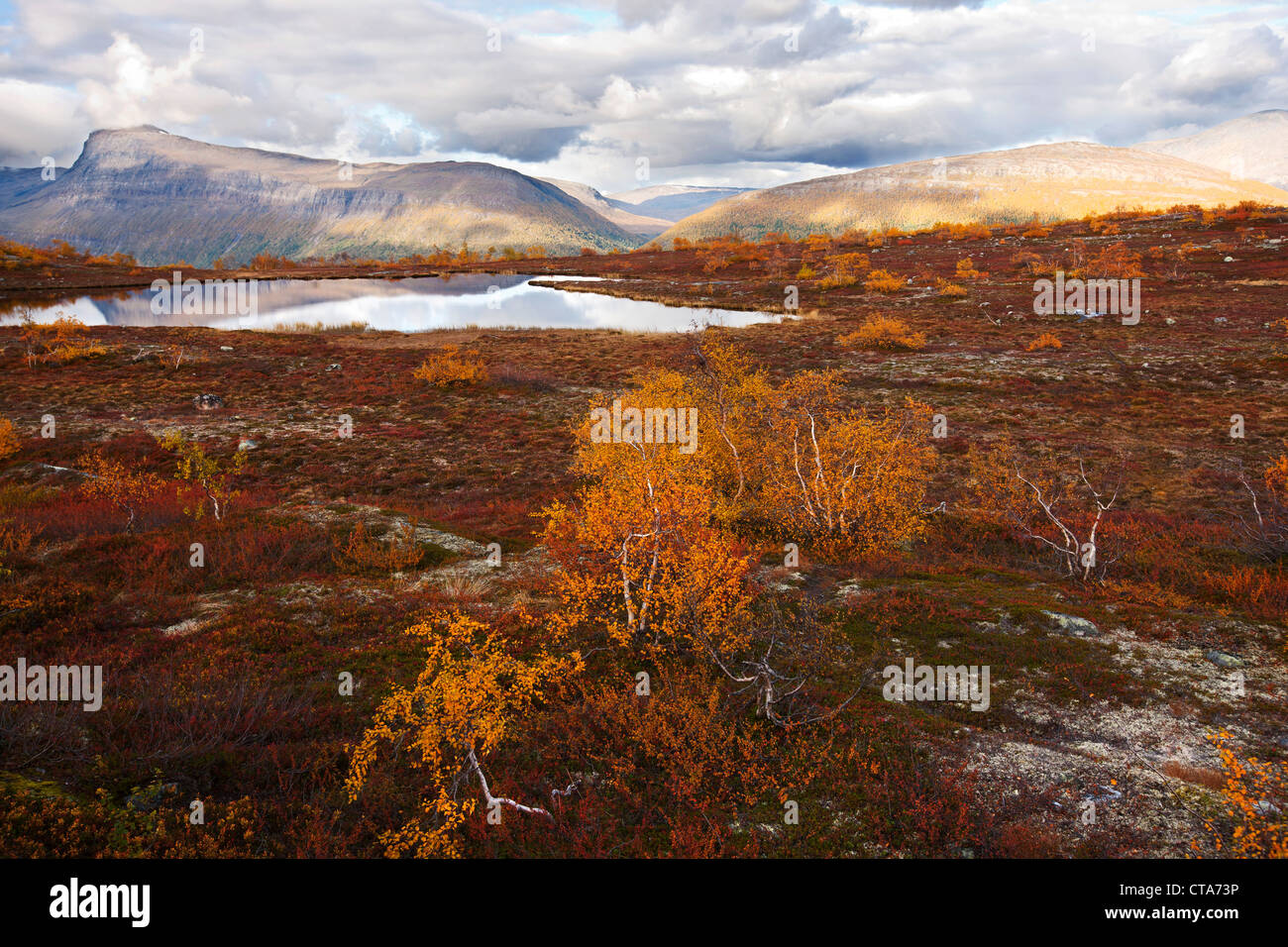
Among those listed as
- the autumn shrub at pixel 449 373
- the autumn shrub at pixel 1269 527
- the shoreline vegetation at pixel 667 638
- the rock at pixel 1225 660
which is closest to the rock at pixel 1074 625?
the shoreline vegetation at pixel 667 638

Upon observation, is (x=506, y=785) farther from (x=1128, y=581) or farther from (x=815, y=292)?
(x=815, y=292)

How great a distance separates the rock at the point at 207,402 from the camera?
37.3 metres

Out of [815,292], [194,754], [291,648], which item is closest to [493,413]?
[291,648]

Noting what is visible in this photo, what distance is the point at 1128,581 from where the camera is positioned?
528 inches

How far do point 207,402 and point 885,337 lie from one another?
50958 millimetres

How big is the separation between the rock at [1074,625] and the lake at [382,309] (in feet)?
172

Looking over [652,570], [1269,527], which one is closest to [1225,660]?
[652,570]

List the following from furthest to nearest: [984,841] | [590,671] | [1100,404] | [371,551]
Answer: [1100,404]
[371,551]
[590,671]
[984,841]

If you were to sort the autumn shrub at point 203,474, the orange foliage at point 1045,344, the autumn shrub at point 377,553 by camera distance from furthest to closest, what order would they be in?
the orange foliage at point 1045,344 → the autumn shrub at point 203,474 → the autumn shrub at point 377,553

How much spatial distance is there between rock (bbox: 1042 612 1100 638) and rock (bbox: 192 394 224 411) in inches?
1764

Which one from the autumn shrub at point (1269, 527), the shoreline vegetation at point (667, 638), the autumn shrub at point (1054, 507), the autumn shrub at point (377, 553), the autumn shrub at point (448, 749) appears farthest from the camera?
the autumn shrub at point (377, 553)

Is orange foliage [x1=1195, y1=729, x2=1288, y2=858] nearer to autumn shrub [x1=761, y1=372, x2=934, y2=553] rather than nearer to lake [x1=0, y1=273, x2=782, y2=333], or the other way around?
autumn shrub [x1=761, y1=372, x2=934, y2=553]

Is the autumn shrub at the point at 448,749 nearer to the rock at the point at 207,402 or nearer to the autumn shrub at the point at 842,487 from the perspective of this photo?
the autumn shrub at the point at 842,487
